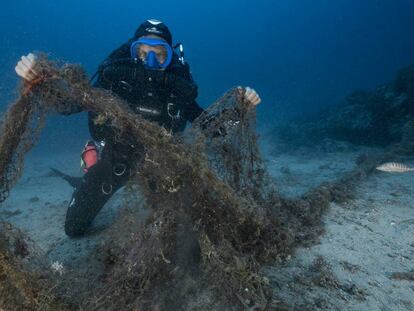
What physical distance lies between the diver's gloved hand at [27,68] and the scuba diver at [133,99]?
202 cm

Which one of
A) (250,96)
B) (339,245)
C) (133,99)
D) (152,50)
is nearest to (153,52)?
(152,50)

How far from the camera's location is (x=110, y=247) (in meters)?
2.96

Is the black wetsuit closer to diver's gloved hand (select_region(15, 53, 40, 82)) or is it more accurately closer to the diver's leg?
the diver's leg

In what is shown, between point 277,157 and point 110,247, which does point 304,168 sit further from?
point 110,247

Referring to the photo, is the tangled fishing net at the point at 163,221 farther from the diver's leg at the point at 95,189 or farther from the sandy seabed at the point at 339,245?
the diver's leg at the point at 95,189

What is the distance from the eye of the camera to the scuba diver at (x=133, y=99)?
16.8ft

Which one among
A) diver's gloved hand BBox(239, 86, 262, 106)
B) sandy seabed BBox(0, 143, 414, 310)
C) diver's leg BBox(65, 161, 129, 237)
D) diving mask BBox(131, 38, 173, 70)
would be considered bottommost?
sandy seabed BBox(0, 143, 414, 310)

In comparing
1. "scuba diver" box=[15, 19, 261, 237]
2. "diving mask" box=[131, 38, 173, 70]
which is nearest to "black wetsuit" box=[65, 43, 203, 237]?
"scuba diver" box=[15, 19, 261, 237]

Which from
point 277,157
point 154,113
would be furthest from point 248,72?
point 154,113

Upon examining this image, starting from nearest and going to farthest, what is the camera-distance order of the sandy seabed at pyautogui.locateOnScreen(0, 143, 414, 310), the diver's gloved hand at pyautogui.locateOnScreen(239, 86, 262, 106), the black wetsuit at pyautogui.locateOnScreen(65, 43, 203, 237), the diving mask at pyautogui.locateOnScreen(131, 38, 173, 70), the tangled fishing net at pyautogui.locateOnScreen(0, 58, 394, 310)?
the tangled fishing net at pyautogui.locateOnScreen(0, 58, 394, 310) → the sandy seabed at pyautogui.locateOnScreen(0, 143, 414, 310) → the diver's gloved hand at pyautogui.locateOnScreen(239, 86, 262, 106) → the black wetsuit at pyautogui.locateOnScreen(65, 43, 203, 237) → the diving mask at pyautogui.locateOnScreen(131, 38, 173, 70)

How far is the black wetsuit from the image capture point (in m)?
5.12

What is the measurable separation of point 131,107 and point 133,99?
390mm

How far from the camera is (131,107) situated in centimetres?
487

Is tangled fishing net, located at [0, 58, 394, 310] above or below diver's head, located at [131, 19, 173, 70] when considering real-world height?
below
